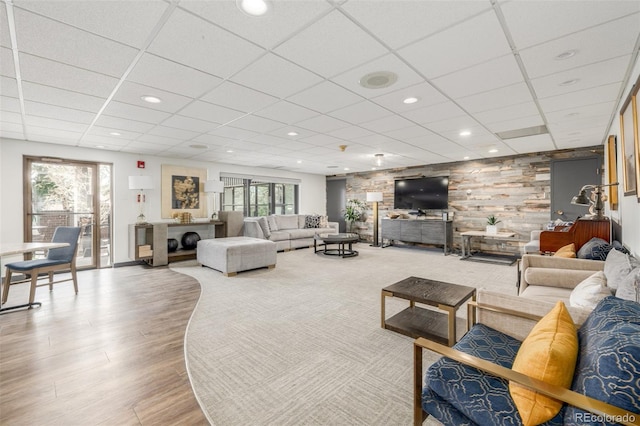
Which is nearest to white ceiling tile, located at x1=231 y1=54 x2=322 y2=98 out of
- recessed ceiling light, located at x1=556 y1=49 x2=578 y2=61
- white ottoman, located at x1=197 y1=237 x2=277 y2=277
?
recessed ceiling light, located at x1=556 y1=49 x2=578 y2=61

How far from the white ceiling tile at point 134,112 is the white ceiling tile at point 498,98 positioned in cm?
357

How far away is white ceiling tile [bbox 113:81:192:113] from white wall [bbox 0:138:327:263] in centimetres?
330

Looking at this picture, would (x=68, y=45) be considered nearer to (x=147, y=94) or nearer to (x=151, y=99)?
(x=147, y=94)

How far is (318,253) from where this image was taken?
7.12m

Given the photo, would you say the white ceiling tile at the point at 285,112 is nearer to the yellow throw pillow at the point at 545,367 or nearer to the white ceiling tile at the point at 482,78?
the white ceiling tile at the point at 482,78

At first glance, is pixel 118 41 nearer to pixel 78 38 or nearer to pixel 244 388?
pixel 78 38

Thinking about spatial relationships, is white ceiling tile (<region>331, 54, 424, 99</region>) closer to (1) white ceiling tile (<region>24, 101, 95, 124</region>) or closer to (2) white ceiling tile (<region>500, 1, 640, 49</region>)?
(2) white ceiling tile (<region>500, 1, 640, 49</region>)

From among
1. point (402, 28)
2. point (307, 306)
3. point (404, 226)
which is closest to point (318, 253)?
point (404, 226)

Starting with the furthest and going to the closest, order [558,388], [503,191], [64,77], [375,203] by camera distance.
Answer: [375,203] → [503,191] → [64,77] → [558,388]

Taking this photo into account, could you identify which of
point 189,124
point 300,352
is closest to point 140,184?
point 189,124

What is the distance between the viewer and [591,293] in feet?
5.90

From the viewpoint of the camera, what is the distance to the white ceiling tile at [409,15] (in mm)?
1630

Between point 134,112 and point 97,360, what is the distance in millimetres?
2712

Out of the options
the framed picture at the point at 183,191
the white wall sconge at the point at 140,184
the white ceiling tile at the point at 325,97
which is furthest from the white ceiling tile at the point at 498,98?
the framed picture at the point at 183,191
